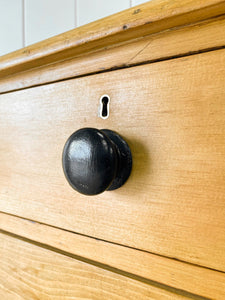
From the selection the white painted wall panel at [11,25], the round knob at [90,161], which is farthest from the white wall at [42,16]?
the round knob at [90,161]

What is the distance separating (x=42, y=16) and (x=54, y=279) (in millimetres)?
753

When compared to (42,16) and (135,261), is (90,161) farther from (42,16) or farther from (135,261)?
(42,16)

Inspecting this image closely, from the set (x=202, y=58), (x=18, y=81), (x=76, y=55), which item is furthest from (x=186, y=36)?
(x=18, y=81)

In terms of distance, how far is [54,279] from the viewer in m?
0.34

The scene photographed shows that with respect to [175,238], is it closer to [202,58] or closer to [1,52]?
[202,58]

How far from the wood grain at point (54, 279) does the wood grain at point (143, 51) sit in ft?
0.70

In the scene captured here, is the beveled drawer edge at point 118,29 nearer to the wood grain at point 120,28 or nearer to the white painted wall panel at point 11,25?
the wood grain at point 120,28

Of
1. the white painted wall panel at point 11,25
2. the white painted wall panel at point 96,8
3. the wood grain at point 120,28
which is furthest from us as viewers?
the white painted wall panel at point 11,25

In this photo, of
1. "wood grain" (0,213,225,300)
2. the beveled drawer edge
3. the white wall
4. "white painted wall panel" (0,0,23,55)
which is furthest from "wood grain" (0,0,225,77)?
"white painted wall panel" (0,0,23,55)

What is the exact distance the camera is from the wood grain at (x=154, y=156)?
0.23 m

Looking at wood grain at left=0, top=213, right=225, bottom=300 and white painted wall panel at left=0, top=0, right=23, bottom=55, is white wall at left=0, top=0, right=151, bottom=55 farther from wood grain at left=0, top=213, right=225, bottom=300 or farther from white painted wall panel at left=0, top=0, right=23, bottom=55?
wood grain at left=0, top=213, right=225, bottom=300

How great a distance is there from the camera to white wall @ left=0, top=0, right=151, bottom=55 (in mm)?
713

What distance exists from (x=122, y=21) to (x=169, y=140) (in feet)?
0.38

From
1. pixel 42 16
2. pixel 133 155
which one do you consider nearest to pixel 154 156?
pixel 133 155
